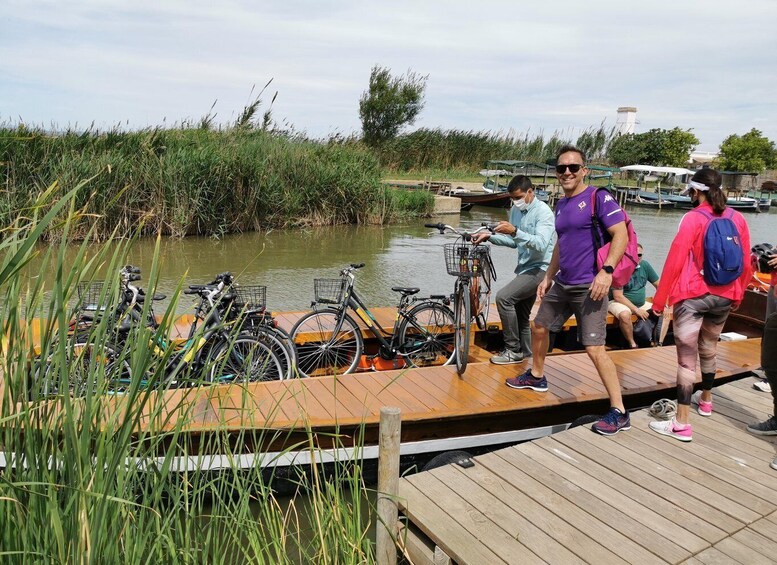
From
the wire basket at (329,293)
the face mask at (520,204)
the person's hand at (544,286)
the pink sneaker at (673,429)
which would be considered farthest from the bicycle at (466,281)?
the pink sneaker at (673,429)

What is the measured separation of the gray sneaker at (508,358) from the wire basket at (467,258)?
76 cm

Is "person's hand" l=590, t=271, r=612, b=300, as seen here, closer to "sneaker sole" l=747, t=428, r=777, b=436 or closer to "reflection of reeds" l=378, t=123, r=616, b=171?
"sneaker sole" l=747, t=428, r=777, b=436

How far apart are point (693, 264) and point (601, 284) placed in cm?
68

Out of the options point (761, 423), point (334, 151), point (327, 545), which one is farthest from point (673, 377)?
point (334, 151)

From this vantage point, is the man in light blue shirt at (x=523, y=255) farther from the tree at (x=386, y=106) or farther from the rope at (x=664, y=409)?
the tree at (x=386, y=106)

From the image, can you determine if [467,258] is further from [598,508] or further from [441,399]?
[598,508]

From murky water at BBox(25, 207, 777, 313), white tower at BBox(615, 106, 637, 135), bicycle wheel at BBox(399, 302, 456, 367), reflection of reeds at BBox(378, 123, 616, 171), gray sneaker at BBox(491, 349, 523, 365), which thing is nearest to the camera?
gray sneaker at BBox(491, 349, 523, 365)

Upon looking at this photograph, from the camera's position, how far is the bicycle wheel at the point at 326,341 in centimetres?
585

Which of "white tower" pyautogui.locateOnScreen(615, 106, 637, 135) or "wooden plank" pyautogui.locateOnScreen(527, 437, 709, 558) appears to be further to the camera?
"white tower" pyautogui.locateOnScreen(615, 106, 637, 135)

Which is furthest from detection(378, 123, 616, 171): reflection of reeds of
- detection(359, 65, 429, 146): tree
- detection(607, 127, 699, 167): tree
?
detection(607, 127, 699, 167): tree

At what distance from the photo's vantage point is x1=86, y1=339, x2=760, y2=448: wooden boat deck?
4.33 m

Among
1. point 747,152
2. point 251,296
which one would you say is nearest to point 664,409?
point 251,296

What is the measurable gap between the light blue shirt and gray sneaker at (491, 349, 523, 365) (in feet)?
2.35

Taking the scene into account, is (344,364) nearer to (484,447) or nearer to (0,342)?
(484,447)
